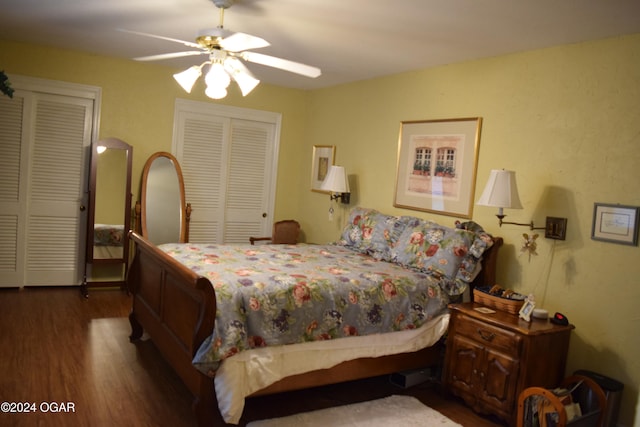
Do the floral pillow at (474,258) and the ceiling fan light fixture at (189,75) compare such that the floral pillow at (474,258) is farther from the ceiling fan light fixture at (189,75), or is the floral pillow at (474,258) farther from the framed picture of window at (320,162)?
the framed picture of window at (320,162)

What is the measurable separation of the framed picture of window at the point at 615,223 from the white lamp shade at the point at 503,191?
1.50ft

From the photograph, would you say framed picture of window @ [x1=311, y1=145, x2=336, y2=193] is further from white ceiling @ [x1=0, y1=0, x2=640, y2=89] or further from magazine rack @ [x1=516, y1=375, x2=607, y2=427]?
magazine rack @ [x1=516, y1=375, x2=607, y2=427]

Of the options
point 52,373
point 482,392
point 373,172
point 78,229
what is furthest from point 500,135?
point 78,229

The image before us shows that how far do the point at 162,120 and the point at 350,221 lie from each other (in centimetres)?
234

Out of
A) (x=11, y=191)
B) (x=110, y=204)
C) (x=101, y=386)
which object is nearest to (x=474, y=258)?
(x=101, y=386)

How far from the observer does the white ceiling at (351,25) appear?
275 cm

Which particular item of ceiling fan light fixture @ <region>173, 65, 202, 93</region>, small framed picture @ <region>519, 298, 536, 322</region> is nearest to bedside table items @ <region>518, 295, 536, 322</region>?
small framed picture @ <region>519, 298, 536, 322</region>

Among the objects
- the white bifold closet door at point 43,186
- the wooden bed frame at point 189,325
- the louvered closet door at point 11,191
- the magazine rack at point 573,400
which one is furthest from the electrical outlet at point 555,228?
the louvered closet door at point 11,191

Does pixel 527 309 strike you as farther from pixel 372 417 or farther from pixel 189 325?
pixel 189 325

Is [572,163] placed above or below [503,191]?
above

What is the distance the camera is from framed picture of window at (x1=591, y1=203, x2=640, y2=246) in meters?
2.84

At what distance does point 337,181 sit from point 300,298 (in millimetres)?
2199

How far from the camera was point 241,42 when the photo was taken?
8.65 ft

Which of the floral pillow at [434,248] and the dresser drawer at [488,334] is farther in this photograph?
the floral pillow at [434,248]
